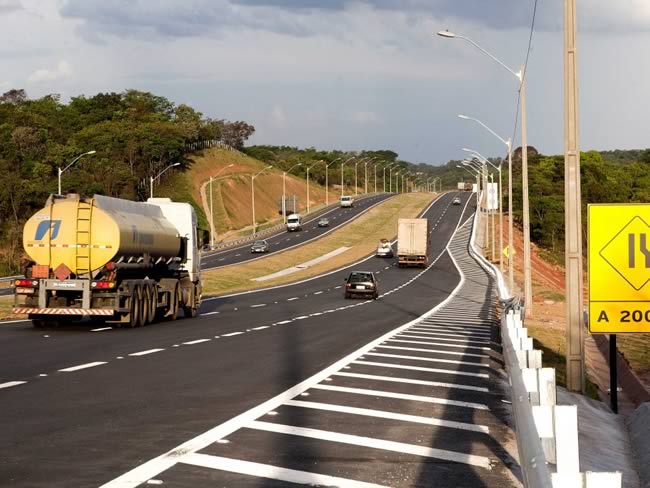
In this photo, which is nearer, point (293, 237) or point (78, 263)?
point (78, 263)

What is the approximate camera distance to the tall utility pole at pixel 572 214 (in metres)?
17.0

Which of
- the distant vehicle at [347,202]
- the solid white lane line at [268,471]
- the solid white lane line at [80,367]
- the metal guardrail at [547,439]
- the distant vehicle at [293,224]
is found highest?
the distant vehicle at [347,202]

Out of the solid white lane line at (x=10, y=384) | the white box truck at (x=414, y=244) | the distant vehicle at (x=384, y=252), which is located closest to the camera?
the solid white lane line at (x=10, y=384)

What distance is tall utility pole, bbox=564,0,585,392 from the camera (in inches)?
669

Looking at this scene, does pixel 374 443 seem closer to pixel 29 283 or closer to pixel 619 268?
pixel 619 268

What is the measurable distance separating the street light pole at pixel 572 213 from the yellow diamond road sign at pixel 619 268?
164cm

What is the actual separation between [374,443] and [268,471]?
177 centimetres

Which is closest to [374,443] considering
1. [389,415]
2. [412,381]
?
[389,415]

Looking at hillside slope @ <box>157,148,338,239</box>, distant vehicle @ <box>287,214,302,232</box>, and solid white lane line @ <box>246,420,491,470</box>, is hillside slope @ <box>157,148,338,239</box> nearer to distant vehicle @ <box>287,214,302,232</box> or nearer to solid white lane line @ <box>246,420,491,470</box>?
distant vehicle @ <box>287,214,302,232</box>

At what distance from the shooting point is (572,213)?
17453 mm

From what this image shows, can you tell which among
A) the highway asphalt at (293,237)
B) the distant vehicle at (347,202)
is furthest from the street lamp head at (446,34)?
the distant vehicle at (347,202)

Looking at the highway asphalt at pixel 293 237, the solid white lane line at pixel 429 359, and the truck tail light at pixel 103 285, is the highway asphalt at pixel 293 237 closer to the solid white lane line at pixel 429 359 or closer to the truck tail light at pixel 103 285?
the truck tail light at pixel 103 285

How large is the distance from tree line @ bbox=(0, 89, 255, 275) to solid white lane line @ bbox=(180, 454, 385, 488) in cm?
7484

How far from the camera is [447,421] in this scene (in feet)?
38.8
